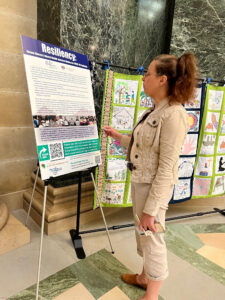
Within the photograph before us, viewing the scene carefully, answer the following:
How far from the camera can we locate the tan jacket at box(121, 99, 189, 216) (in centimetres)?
115

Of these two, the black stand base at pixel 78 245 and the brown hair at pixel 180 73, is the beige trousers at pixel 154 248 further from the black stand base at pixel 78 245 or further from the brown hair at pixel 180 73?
the black stand base at pixel 78 245

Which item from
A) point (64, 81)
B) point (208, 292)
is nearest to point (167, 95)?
point (64, 81)

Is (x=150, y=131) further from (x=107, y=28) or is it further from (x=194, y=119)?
(x=107, y=28)

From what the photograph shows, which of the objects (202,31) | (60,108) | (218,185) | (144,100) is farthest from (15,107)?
(218,185)

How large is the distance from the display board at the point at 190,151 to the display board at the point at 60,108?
103 cm

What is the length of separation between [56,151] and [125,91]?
2.82 ft

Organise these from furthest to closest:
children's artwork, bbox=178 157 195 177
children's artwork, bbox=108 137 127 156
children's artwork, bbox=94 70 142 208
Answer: children's artwork, bbox=178 157 195 177
children's artwork, bbox=108 137 127 156
children's artwork, bbox=94 70 142 208

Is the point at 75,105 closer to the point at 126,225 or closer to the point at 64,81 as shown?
the point at 64,81

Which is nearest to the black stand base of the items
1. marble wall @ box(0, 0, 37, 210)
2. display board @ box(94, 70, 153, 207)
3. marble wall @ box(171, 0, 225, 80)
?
display board @ box(94, 70, 153, 207)

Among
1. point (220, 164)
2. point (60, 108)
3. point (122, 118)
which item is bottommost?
point (220, 164)

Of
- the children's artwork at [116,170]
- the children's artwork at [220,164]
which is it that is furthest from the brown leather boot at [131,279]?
the children's artwork at [220,164]

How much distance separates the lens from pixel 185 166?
239 centimetres

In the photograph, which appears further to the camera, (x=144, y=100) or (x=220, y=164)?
(x=220, y=164)

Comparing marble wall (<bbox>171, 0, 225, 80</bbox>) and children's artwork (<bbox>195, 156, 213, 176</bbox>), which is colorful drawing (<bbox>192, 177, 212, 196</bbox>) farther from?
marble wall (<bbox>171, 0, 225, 80</bbox>)
